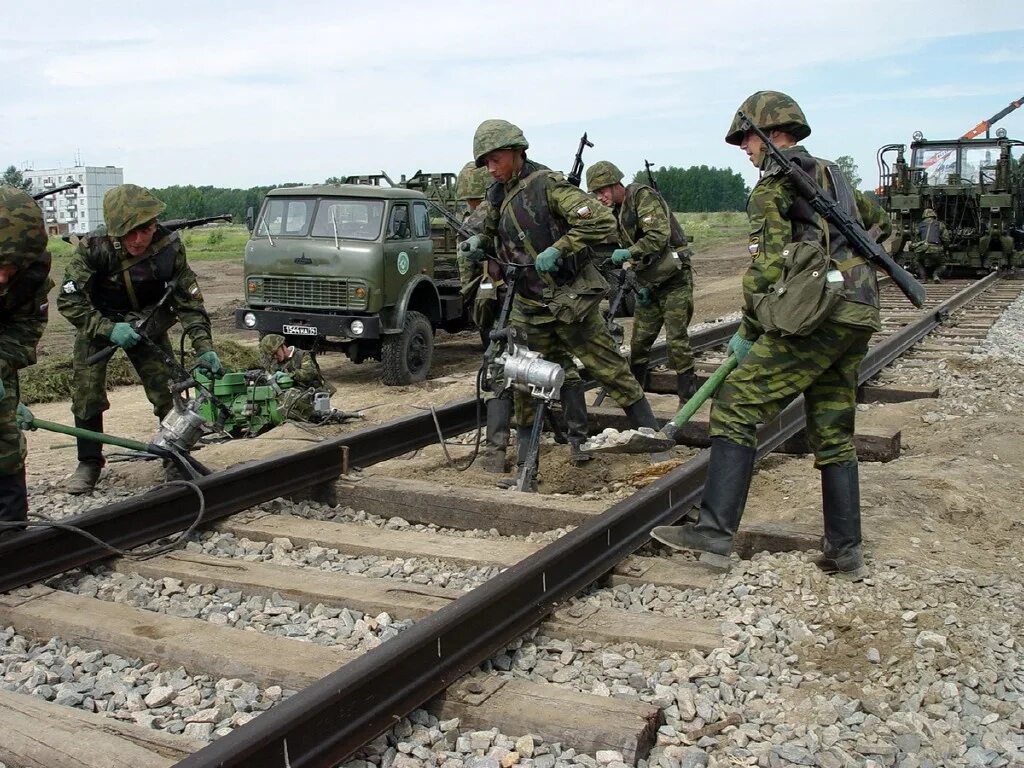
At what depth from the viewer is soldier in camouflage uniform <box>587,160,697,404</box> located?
842 centimetres

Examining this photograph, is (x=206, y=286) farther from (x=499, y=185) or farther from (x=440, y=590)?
(x=440, y=590)

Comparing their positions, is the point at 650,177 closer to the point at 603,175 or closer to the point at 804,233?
the point at 603,175

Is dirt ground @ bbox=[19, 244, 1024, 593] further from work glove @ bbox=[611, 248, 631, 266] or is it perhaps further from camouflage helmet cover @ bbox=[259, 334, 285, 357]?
work glove @ bbox=[611, 248, 631, 266]

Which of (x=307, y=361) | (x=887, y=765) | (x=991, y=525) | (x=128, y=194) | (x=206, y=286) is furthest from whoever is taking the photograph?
(x=206, y=286)

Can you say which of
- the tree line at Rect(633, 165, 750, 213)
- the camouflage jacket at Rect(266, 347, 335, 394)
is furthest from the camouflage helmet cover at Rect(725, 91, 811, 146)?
the tree line at Rect(633, 165, 750, 213)

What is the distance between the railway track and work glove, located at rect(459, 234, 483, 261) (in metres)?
1.16

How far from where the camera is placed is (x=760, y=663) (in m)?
3.84

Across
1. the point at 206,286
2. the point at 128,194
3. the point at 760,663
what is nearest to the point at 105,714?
the point at 760,663

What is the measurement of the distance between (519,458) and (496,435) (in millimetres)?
381

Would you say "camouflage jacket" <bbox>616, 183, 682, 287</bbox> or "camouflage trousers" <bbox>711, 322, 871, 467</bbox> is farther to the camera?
"camouflage jacket" <bbox>616, 183, 682, 287</bbox>

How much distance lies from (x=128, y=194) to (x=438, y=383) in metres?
6.34

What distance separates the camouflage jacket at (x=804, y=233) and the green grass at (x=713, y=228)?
3797cm

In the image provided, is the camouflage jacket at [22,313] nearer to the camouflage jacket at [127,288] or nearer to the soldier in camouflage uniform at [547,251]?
the camouflage jacket at [127,288]

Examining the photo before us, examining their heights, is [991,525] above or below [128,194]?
below
